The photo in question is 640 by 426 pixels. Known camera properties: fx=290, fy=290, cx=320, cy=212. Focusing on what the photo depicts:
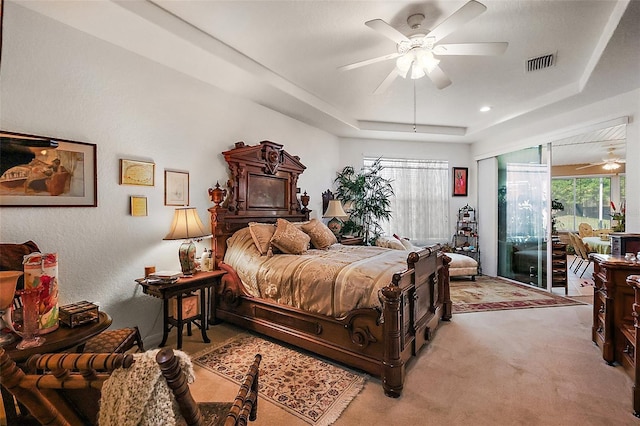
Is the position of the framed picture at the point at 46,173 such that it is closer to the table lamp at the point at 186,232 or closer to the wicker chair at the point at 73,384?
the table lamp at the point at 186,232

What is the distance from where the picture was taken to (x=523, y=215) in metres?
5.13

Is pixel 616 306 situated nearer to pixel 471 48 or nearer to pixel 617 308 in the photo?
pixel 617 308

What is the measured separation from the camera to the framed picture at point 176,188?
9.66 feet

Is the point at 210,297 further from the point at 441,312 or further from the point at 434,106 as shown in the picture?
the point at 434,106

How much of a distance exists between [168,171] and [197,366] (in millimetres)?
1861

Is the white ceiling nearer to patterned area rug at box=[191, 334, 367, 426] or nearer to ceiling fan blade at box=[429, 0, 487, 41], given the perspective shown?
ceiling fan blade at box=[429, 0, 487, 41]

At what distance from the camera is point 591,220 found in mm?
8266

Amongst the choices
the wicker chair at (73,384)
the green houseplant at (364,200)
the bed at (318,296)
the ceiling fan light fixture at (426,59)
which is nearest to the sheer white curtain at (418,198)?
the green houseplant at (364,200)

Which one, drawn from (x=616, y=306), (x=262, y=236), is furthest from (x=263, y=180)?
(x=616, y=306)

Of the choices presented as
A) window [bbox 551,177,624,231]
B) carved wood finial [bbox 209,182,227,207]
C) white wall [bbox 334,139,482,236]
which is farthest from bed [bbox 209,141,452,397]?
window [bbox 551,177,624,231]

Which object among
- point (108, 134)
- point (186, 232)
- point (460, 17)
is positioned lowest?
point (186, 232)

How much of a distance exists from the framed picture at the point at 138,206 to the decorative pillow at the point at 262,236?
3.48 feet

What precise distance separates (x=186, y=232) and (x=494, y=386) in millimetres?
2878

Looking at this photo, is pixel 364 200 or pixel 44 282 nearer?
pixel 44 282
